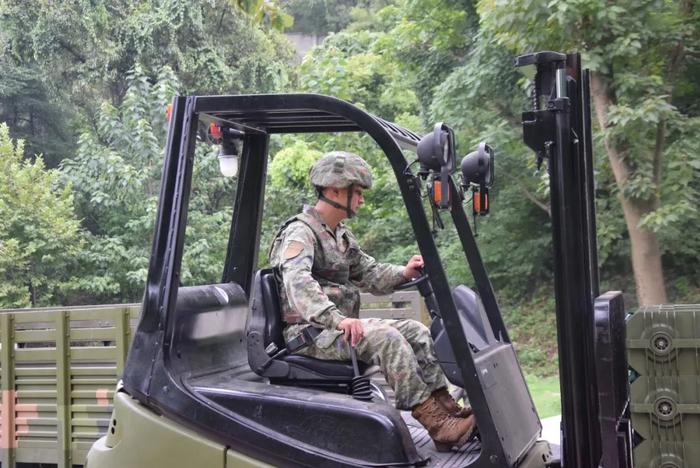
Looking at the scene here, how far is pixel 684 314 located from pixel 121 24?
15976mm

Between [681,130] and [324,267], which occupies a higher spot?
[681,130]

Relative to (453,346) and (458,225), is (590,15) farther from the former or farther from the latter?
(453,346)

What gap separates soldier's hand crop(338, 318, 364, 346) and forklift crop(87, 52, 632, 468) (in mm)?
240

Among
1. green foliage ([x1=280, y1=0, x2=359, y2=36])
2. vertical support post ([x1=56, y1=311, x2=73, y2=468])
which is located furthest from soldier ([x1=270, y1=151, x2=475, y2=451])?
green foliage ([x1=280, y1=0, x2=359, y2=36])

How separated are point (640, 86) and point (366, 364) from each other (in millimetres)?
6986

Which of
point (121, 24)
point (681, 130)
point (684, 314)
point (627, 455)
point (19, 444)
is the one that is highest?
point (121, 24)

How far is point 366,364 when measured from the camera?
362 cm

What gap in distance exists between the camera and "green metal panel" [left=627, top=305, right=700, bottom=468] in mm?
3355

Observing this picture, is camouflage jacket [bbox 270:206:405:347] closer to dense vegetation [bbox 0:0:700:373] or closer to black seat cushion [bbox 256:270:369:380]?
black seat cushion [bbox 256:270:369:380]

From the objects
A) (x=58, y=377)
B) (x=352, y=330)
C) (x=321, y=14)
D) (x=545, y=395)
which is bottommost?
(x=545, y=395)

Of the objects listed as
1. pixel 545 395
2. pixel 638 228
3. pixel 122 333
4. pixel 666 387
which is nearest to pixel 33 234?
pixel 545 395

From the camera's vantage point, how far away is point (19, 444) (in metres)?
6.76

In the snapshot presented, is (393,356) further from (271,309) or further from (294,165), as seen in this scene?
(294,165)

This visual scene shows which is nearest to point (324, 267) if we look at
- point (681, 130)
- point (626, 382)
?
point (626, 382)
